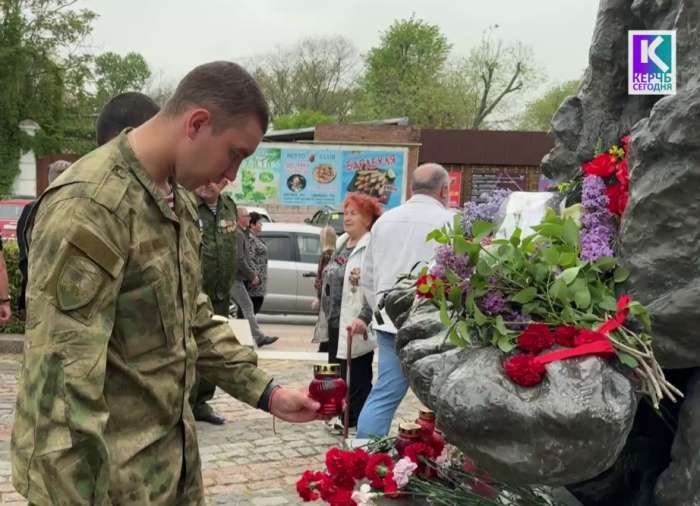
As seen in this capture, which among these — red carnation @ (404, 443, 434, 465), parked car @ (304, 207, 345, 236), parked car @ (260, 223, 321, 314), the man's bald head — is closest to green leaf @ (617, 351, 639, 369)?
red carnation @ (404, 443, 434, 465)

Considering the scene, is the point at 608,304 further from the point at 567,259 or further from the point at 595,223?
the point at 595,223

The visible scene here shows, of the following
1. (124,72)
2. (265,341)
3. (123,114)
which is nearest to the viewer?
(123,114)

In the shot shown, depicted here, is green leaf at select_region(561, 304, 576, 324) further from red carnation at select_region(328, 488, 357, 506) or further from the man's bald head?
the man's bald head

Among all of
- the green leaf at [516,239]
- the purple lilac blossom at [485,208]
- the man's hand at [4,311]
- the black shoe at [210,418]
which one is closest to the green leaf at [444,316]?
the green leaf at [516,239]

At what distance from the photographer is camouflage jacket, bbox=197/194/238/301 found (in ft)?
18.3

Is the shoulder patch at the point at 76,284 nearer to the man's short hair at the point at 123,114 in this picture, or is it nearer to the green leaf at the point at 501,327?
the green leaf at the point at 501,327

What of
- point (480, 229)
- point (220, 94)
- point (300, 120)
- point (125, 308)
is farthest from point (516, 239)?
point (300, 120)

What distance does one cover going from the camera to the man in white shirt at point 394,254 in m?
4.62

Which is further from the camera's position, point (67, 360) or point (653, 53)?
point (653, 53)

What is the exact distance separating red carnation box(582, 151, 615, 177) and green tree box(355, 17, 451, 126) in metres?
39.6

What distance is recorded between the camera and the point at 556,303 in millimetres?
1890

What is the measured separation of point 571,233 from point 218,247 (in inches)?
154

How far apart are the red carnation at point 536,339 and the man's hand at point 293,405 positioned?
86cm

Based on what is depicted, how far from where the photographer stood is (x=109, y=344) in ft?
6.13
